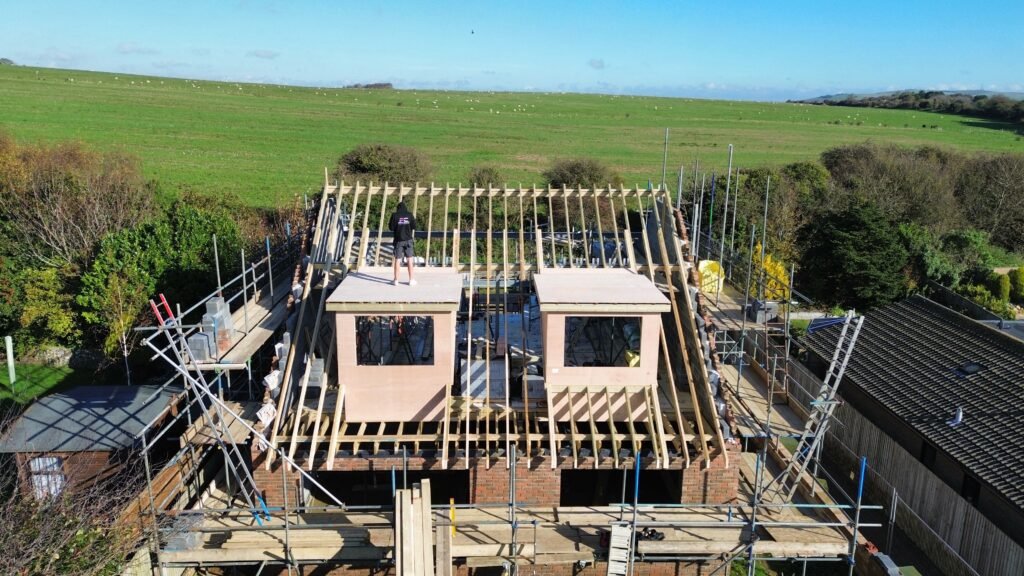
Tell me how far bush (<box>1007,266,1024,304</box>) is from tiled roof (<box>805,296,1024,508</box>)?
1540cm

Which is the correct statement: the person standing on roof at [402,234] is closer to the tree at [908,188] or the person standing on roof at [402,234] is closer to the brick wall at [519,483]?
the brick wall at [519,483]

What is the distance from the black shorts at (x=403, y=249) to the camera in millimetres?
13914

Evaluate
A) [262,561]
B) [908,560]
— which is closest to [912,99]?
[908,560]

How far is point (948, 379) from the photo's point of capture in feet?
55.0

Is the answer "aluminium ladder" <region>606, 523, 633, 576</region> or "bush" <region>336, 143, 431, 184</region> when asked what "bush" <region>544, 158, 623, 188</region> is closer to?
"bush" <region>336, 143, 431, 184</region>

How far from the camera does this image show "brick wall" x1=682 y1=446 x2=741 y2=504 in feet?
39.1

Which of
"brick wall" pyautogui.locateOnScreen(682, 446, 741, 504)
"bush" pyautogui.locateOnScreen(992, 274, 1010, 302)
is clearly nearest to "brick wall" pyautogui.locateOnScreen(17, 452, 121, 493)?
"brick wall" pyautogui.locateOnScreen(682, 446, 741, 504)

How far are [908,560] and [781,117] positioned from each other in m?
115

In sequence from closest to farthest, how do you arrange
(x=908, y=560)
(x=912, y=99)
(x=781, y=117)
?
1. (x=908, y=560)
2. (x=781, y=117)
3. (x=912, y=99)

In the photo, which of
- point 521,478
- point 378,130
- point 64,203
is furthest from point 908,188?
point 378,130

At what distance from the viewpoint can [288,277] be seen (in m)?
20.3

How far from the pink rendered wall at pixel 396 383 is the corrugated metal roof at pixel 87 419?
416 centimetres

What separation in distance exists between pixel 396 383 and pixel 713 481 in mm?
5920

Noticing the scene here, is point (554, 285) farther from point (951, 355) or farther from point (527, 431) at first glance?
point (951, 355)
